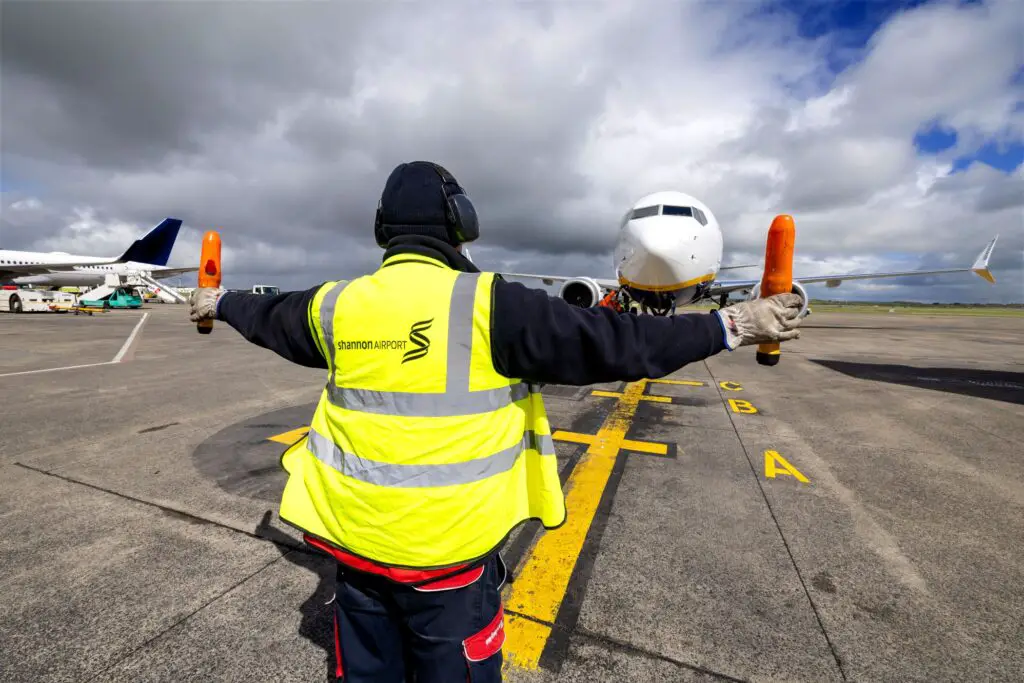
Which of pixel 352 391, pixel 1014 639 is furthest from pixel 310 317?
pixel 1014 639

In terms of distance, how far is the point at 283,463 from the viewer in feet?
5.87

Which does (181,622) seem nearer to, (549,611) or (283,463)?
(283,463)

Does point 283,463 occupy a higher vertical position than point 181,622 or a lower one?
higher

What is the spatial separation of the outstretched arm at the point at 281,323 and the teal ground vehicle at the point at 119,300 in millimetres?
48374

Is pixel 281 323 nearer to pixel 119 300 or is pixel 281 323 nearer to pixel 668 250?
pixel 668 250

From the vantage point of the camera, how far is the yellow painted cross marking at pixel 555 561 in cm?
226

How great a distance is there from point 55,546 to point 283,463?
2.59 meters

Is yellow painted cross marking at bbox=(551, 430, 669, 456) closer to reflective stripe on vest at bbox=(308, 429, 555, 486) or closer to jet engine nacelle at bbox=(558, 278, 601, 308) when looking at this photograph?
reflective stripe on vest at bbox=(308, 429, 555, 486)

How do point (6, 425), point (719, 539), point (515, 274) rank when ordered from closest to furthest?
point (719, 539)
point (6, 425)
point (515, 274)

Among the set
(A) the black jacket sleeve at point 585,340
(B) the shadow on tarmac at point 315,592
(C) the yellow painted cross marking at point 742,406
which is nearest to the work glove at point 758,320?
(A) the black jacket sleeve at point 585,340

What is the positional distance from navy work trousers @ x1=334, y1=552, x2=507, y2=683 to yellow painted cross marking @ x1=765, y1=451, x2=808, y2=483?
12.4 feet

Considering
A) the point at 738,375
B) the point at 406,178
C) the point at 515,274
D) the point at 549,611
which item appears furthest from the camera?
the point at 515,274

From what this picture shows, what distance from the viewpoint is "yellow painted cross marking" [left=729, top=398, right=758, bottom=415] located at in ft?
22.3

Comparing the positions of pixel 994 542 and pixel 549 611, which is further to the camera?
pixel 994 542
